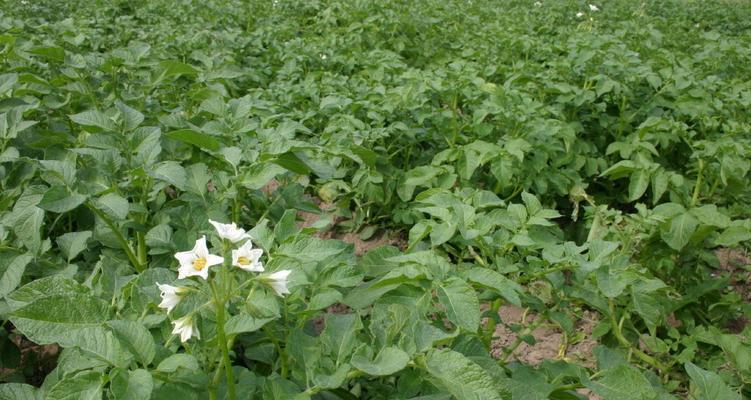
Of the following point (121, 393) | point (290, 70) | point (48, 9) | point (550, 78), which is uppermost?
point (121, 393)

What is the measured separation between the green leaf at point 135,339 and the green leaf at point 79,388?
2.8 inches

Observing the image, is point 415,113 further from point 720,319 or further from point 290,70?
point 720,319

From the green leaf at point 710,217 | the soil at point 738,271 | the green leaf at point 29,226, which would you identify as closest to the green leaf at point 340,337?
the green leaf at point 29,226

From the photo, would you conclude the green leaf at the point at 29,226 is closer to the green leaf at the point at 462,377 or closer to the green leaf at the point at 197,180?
the green leaf at the point at 197,180

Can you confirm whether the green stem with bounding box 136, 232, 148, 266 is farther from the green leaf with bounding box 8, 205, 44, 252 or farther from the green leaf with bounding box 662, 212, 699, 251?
the green leaf with bounding box 662, 212, 699, 251

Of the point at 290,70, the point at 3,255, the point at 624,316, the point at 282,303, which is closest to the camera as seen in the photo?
the point at 282,303

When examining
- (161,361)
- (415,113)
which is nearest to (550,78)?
(415,113)

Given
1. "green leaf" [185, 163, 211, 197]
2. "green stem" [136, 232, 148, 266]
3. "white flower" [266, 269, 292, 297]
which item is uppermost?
"white flower" [266, 269, 292, 297]

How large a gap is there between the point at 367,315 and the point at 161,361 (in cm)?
93

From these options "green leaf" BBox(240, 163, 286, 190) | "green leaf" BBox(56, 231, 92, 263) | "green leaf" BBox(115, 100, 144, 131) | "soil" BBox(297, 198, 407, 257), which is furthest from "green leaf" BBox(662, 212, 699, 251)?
"green leaf" BBox(56, 231, 92, 263)

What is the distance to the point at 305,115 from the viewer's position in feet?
10.6

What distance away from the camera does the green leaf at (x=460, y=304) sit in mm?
1479

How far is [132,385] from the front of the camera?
3.90 feet

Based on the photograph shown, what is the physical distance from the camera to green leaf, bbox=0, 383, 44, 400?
1383 mm
